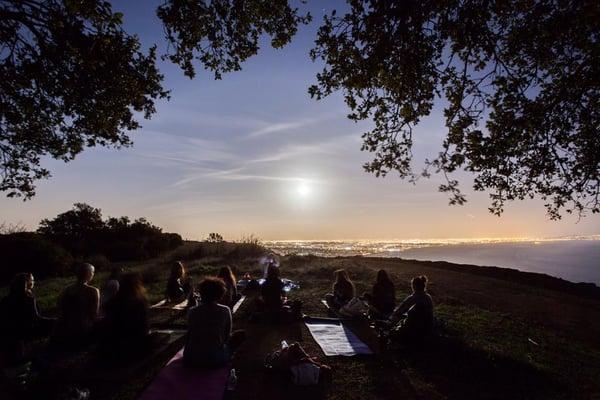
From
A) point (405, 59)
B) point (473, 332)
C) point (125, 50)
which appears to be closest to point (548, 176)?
point (405, 59)

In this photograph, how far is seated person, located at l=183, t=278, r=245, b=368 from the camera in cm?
660

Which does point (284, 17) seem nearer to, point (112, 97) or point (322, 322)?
point (112, 97)

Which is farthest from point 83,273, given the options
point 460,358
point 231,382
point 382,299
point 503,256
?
point 503,256

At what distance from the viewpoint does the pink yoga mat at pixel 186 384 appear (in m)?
5.88

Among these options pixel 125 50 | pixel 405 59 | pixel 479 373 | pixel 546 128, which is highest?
pixel 125 50

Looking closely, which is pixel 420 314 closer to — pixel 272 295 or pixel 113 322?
pixel 272 295

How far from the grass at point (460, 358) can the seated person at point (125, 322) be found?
51cm

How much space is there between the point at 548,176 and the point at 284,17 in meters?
6.96

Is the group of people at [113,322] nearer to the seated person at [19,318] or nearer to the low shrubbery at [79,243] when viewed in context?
the seated person at [19,318]

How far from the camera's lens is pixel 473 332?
11.0m

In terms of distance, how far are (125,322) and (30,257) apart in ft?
57.7

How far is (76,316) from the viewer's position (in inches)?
285

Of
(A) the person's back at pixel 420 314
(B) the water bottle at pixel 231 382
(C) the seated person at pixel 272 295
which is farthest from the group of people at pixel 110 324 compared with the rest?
(C) the seated person at pixel 272 295

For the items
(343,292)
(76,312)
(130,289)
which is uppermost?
(130,289)
